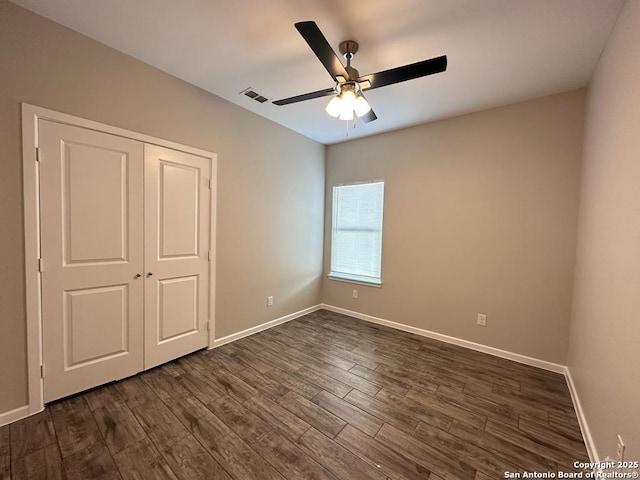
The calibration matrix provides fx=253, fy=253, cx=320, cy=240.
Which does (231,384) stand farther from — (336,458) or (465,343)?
(465,343)

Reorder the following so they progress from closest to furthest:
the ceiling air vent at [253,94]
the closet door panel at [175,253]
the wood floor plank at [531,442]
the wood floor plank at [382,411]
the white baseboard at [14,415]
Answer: the wood floor plank at [531,442] < the white baseboard at [14,415] < the wood floor plank at [382,411] < the closet door panel at [175,253] < the ceiling air vent at [253,94]

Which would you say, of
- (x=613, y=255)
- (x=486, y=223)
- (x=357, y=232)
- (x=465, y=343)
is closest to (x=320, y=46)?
(x=613, y=255)

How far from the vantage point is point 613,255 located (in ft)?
4.72

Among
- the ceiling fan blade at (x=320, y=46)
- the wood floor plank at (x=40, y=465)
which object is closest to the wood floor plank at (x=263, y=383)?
the wood floor plank at (x=40, y=465)

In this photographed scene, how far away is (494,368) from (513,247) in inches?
49.5

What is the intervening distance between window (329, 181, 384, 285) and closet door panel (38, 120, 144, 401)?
107 inches

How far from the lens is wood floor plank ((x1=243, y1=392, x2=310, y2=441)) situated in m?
1.70

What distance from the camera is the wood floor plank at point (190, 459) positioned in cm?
139

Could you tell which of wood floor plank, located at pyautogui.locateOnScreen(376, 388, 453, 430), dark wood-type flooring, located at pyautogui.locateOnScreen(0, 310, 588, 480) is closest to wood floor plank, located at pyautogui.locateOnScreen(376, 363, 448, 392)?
dark wood-type flooring, located at pyautogui.locateOnScreen(0, 310, 588, 480)

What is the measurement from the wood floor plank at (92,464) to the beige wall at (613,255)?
2.54 metres

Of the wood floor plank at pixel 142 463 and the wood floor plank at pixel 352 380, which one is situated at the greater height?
the wood floor plank at pixel 352 380

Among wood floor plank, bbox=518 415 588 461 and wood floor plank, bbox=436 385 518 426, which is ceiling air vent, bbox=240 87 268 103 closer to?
wood floor plank, bbox=436 385 518 426

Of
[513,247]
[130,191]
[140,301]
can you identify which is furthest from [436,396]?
[130,191]

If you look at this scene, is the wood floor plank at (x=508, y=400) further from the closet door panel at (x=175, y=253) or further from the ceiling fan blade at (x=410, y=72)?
the closet door panel at (x=175, y=253)
